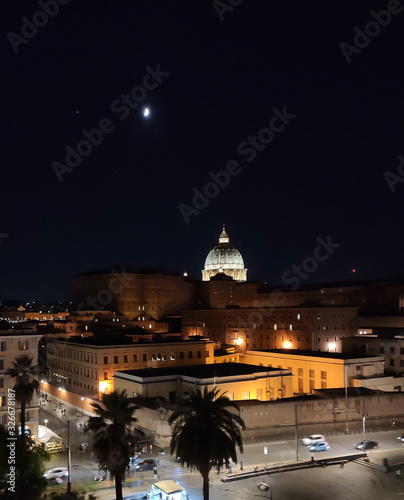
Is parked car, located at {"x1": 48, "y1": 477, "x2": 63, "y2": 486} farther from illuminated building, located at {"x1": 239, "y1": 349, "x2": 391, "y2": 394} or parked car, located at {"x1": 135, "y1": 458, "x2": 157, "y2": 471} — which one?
illuminated building, located at {"x1": 239, "y1": 349, "x2": 391, "y2": 394}

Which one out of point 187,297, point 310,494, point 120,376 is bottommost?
point 310,494

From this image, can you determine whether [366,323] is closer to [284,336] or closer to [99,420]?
[284,336]

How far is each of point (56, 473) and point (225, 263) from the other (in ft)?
367

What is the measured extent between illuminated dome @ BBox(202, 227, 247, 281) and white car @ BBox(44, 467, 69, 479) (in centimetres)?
10930

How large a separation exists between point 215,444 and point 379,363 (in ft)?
107

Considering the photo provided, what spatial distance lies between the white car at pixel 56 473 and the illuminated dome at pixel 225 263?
109 meters

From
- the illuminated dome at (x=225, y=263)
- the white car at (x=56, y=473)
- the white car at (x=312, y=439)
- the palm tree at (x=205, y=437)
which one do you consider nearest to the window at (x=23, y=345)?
the white car at (x=56, y=473)

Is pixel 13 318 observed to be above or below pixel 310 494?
above

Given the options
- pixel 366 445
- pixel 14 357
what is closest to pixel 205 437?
pixel 366 445

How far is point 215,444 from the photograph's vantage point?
62.4 ft

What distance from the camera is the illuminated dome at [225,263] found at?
5429 inches

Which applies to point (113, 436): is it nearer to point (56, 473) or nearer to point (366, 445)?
point (56, 473)

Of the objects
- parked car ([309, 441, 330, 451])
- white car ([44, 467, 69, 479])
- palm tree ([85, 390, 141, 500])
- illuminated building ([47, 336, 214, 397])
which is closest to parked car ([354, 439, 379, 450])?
parked car ([309, 441, 330, 451])

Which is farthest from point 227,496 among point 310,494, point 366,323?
point 366,323
